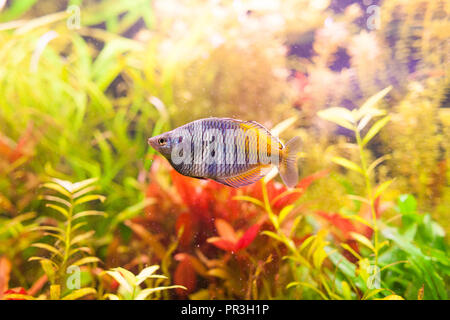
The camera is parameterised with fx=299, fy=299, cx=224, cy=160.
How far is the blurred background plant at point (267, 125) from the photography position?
1548mm

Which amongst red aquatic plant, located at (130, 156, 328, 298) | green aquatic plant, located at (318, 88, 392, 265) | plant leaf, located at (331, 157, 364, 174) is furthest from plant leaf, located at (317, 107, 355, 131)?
red aquatic plant, located at (130, 156, 328, 298)

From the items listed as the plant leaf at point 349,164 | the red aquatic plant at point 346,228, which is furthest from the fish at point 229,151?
the red aquatic plant at point 346,228

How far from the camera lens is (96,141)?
210 centimetres

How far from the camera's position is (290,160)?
973 mm

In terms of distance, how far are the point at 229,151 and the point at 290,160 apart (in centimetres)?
20

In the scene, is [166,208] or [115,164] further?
[115,164]

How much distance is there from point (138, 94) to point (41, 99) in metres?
0.78

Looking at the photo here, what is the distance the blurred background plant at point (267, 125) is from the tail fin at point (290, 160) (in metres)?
0.50

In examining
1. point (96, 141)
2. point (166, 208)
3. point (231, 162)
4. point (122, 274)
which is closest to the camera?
point (231, 162)

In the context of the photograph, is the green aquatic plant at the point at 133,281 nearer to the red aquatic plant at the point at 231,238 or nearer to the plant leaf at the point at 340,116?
the red aquatic plant at the point at 231,238

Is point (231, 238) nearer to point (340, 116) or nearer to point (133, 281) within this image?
point (133, 281)

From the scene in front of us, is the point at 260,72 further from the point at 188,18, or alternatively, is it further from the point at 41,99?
the point at 41,99

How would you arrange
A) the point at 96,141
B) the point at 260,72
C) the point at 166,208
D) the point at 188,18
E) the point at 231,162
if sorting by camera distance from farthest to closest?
the point at 96,141 → the point at 188,18 → the point at 260,72 → the point at 166,208 → the point at 231,162
